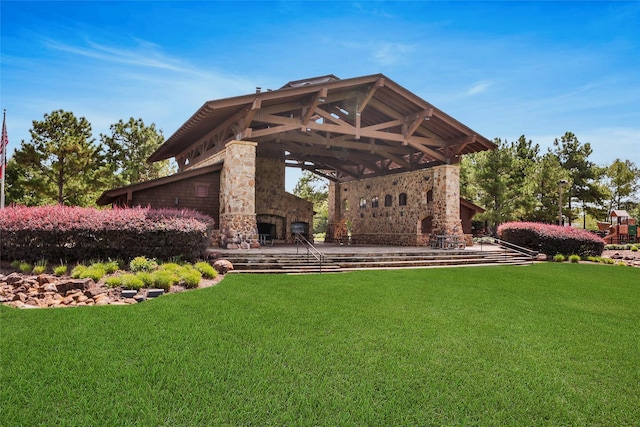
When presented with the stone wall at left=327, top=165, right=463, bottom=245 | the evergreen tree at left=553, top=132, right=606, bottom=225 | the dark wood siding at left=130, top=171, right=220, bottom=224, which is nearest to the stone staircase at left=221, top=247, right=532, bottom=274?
the stone wall at left=327, top=165, right=463, bottom=245

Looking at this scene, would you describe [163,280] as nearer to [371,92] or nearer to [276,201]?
[371,92]

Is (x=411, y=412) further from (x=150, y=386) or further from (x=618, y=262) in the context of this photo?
(x=618, y=262)

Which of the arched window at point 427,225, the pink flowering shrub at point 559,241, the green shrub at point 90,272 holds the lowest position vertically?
the green shrub at point 90,272

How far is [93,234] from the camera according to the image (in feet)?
33.4

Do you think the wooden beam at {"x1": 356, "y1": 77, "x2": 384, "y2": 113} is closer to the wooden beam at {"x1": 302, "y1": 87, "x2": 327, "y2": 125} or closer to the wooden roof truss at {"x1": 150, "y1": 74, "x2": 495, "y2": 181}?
the wooden roof truss at {"x1": 150, "y1": 74, "x2": 495, "y2": 181}

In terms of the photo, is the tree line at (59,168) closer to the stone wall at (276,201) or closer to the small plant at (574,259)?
the stone wall at (276,201)

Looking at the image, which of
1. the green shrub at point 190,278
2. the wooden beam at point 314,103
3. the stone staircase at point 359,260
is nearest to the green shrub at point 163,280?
the green shrub at point 190,278

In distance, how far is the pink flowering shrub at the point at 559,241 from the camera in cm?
1758

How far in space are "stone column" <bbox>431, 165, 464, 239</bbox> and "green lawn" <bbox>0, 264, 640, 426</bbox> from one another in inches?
401

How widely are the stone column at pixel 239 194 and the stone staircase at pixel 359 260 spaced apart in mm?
1231

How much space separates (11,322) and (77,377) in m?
2.64

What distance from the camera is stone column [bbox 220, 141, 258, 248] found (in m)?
14.7

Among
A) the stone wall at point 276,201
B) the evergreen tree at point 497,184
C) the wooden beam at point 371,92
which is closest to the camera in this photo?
the wooden beam at point 371,92

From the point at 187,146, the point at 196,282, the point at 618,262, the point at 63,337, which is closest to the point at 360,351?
the point at 63,337
